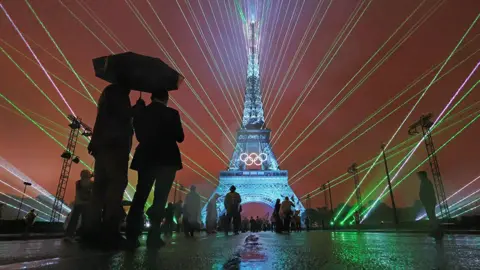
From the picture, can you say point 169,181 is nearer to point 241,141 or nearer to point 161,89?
point 161,89

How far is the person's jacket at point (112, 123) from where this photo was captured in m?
3.35

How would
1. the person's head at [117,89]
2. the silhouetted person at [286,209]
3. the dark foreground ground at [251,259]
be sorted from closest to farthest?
1. the dark foreground ground at [251,259]
2. the person's head at [117,89]
3. the silhouetted person at [286,209]

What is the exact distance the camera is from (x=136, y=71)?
3.49 metres

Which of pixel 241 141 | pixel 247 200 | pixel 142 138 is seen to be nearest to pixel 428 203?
pixel 142 138

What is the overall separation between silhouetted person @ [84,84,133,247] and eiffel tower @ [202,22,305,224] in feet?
132

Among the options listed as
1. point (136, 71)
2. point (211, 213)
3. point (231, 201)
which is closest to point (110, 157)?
point (136, 71)

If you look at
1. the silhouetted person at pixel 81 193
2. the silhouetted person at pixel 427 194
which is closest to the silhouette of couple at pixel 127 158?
the silhouetted person at pixel 81 193

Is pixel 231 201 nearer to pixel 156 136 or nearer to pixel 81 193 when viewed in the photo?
pixel 81 193

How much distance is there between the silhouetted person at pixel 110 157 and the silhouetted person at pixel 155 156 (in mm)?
154

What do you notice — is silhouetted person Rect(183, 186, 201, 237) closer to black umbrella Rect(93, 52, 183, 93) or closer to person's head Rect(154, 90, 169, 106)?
person's head Rect(154, 90, 169, 106)

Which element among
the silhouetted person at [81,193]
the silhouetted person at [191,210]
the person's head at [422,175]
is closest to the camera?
the silhouetted person at [81,193]

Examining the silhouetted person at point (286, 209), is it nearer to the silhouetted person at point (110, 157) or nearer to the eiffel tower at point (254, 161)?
the silhouetted person at point (110, 157)

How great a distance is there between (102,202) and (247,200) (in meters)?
48.1

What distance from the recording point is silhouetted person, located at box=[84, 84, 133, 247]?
10.5 feet
